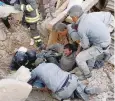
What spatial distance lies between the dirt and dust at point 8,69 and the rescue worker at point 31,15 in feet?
0.66

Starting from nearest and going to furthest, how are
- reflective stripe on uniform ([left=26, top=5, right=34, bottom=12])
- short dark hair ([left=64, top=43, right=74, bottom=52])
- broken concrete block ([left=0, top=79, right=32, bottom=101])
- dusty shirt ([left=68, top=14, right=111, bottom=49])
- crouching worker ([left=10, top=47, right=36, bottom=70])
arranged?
broken concrete block ([left=0, top=79, right=32, bottom=101]), dusty shirt ([left=68, top=14, right=111, bottom=49]), crouching worker ([left=10, top=47, right=36, bottom=70]), short dark hair ([left=64, top=43, right=74, bottom=52]), reflective stripe on uniform ([left=26, top=5, right=34, bottom=12])

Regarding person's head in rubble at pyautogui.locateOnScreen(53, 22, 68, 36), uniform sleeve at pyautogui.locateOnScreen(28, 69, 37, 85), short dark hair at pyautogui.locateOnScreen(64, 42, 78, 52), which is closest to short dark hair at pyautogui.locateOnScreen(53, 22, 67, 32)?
person's head in rubble at pyautogui.locateOnScreen(53, 22, 68, 36)

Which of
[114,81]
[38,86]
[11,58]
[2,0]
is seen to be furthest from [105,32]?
[2,0]

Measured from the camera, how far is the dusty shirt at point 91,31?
767 centimetres

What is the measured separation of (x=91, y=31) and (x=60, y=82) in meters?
1.28

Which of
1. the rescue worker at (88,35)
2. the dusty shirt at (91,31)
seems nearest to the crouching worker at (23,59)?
the rescue worker at (88,35)

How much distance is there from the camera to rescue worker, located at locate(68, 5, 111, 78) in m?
7.70

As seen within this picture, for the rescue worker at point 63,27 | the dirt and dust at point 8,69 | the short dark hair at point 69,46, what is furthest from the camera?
the short dark hair at point 69,46

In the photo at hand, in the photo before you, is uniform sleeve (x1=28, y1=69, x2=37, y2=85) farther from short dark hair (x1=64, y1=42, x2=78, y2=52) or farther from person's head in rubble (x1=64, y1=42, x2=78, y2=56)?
short dark hair (x1=64, y1=42, x2=78, y2=52)

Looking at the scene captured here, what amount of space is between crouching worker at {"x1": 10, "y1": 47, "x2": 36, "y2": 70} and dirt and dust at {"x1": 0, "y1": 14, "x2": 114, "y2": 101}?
0.82ft

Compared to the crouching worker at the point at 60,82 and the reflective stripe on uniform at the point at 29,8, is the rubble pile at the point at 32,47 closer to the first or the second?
the crouching worker at the point at 60,82

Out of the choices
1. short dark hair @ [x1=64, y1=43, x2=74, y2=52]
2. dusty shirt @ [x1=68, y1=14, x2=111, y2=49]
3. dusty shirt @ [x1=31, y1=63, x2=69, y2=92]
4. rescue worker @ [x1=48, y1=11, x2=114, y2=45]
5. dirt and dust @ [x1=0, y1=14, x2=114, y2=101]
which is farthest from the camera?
short dark hair @ [x1=64, y1=43, x2=74, y2=52]

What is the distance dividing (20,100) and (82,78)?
5.39 feet

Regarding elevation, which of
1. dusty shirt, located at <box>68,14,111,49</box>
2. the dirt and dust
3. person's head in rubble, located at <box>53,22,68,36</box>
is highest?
dusty shirt, located at <box>68,14,111,49</box>
